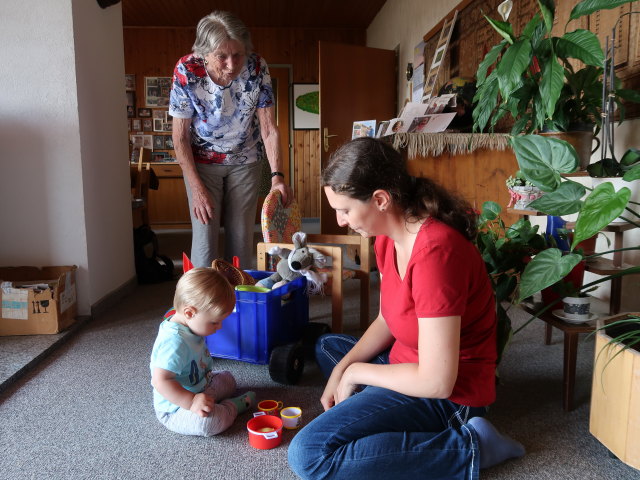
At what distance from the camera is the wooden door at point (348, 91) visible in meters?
4.82

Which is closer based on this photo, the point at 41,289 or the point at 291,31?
the point at 41,289

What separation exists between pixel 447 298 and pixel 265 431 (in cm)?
64

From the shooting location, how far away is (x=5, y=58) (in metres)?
2.27

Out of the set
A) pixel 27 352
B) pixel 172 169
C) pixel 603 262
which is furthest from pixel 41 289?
Result: pixel 172 169

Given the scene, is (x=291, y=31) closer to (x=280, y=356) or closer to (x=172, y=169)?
(x=172, y=169)

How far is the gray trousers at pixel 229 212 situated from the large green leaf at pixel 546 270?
1.31 meters

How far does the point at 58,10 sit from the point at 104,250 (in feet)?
3.79

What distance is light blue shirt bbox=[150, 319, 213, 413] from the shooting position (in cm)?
136

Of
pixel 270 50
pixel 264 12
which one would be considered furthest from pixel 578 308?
pixel 270 50

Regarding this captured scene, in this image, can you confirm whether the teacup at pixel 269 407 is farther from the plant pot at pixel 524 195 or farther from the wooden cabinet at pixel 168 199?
the wooden cabinet at pixel 168 199

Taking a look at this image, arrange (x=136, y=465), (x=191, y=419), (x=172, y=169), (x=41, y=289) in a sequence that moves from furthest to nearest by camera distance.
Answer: (x=172, y=169)
(x=41, y=289)
(x=191, y=419)
(x=136, y=465)

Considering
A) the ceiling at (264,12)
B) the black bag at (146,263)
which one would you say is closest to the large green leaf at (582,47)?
the black bag at (146,263)

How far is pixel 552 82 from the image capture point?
4.50 ft

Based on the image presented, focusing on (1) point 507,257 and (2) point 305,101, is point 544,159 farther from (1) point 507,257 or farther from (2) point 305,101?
(2) point 305,101
